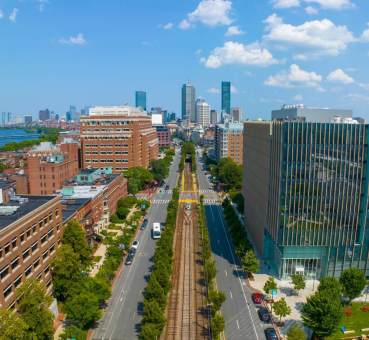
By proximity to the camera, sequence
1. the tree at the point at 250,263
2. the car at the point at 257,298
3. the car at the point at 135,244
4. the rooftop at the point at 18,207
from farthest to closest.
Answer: the car at the point at 135,244
the tree at the point at 250,263
the car at the point at 257,298
the rooftop at the point at 18,207

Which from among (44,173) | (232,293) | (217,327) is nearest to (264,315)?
(232,293)

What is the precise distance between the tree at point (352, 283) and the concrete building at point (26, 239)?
51172 mm

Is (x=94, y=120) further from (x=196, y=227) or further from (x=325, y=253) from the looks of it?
(x=325, y=253)

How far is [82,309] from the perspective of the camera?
48.5 metres

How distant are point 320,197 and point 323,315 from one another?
24.1m

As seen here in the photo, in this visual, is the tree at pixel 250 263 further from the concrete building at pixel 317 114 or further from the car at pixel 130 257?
the concrete building at pixel 317 114

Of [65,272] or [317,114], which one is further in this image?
[317,114]

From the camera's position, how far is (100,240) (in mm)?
89062

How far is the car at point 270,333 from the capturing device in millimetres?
49112

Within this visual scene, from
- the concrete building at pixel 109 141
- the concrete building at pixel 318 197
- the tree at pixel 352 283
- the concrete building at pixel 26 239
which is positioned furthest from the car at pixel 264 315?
the concrete building at pixel 109 141

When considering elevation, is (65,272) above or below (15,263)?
below

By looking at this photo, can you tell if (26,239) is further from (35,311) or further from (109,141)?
(109,141)

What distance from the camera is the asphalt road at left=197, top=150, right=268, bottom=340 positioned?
51.8m

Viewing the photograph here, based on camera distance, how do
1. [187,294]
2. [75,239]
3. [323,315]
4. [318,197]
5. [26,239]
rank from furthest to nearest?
[75,239]
[318,197]
[187,294]
[26,239]
[323,315]
